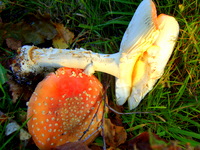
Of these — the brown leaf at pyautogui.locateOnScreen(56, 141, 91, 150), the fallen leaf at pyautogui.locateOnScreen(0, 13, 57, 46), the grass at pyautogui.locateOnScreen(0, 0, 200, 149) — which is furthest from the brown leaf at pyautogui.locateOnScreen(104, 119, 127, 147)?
the fallen leaf at pyautogui.locateOnScreen(0, 13, 57, 46)

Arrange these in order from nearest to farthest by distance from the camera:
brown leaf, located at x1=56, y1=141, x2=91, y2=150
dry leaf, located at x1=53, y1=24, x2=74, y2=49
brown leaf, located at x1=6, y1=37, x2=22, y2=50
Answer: brown leaf, located at x1=56, y1=141, x2=91, y2=150 → brown leaf, located at x1=6, y1=37, x2=22, y2=50 → dry leaf, located at x1=53, y1=24, x2=74, y2=49

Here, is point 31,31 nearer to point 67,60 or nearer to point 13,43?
point 13,43

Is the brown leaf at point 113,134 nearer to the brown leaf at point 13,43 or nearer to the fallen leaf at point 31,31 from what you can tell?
the fallen leaf at point 31,31

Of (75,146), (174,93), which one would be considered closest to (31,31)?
(75,146)

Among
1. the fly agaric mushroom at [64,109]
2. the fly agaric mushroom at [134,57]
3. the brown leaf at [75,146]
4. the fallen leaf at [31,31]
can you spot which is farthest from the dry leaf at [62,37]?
the brown leaf at [75,146]

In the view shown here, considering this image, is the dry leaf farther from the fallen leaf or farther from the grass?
the grass

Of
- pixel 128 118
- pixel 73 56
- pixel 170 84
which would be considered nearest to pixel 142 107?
pixel 128 118
